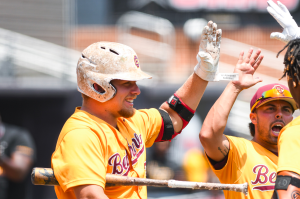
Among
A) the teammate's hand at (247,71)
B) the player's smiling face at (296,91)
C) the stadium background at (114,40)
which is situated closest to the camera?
the player's smiling face at (296,91)

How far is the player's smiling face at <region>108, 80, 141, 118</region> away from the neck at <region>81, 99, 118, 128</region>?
62mm

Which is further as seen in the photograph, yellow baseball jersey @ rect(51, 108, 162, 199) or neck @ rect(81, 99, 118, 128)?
neck @ rect(81, 99, 118, 128)

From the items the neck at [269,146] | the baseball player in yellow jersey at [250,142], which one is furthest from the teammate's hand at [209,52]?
the neck at [269,146]

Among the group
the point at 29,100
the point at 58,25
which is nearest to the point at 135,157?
the point at 29,100

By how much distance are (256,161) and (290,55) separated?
103cm

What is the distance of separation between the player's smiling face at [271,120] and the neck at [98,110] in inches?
49.7

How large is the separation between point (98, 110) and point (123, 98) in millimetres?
208

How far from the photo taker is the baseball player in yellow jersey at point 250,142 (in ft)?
9.59

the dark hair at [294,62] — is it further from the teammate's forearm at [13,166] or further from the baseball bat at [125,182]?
the teammate's forearm at [13,166]

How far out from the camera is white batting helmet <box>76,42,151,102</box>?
273cm

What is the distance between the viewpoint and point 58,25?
440 inches

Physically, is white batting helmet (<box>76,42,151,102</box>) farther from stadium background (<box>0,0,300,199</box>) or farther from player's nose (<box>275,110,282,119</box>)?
stadium background (<box>0,0,300,199</box>)

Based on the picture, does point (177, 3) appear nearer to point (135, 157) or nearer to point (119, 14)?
point (119, 14)

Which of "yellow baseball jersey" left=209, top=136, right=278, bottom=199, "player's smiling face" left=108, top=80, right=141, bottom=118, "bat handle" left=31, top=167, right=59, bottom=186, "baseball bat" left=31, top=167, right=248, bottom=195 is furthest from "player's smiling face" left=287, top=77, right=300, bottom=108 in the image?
"bat handle" left=31, top=167, right=59, bottom=186
